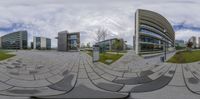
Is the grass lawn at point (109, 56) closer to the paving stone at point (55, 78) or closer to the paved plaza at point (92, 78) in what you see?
the paved plaza at point (92, 78)

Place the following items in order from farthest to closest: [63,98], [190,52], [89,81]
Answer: [89,81], [63,98], [190,52]

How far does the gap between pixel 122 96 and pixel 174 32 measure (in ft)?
3.11

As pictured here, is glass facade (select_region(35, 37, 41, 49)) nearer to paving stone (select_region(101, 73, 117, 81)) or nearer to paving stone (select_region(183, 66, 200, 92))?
paving stone (select_region(101, 73, 117, 81))

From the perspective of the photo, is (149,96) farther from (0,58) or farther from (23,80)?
(0,58)

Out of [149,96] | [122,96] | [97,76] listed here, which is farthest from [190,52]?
[97,76]

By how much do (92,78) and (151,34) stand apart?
0.91m

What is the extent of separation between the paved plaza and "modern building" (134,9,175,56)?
0.21 meters

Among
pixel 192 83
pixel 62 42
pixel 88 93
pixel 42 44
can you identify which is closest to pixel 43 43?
pixel 42 44

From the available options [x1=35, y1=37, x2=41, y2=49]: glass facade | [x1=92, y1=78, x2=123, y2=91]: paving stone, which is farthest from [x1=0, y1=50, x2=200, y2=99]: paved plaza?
[x1=35, y1=37, x2=41, y2=49]: glass facade

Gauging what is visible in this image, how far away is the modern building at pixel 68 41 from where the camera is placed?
1429mm

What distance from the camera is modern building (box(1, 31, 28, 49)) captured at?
5.13 feet

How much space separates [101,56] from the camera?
1.53 meters

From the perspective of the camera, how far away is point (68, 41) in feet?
4.63

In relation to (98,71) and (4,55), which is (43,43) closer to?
(4,55)
